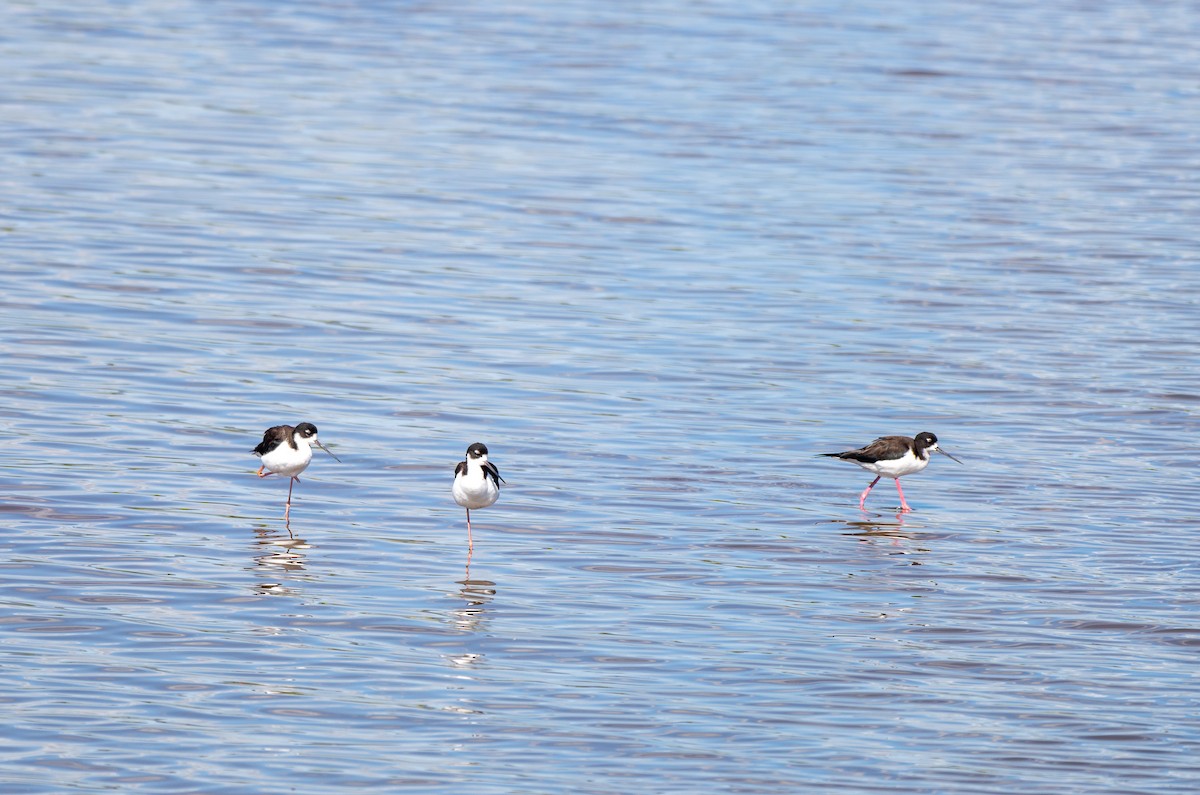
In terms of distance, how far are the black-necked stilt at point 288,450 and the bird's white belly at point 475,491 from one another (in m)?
1.34

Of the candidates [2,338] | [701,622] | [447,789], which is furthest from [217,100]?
[447,789]

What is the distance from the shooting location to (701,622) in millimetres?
12422

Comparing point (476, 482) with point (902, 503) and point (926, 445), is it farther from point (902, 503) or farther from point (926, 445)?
point (926, 445)

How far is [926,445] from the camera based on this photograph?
15.9 meters

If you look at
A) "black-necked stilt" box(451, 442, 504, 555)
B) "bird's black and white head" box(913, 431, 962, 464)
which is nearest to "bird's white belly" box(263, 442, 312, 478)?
"black-necked stilt" box(451, 442, 504, 555)

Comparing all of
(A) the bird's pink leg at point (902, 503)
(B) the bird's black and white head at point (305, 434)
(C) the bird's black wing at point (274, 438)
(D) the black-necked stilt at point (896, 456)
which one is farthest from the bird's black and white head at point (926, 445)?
(C) the bird's black wing at point (274, 438)

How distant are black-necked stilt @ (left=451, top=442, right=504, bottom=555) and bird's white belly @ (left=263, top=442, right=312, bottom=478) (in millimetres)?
1324

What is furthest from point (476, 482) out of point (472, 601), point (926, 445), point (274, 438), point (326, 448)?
point (926, 445)

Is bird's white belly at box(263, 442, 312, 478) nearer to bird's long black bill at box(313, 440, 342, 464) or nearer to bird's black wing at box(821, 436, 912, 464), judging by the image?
bird's long black bill at box(313, 440, 342, 464)

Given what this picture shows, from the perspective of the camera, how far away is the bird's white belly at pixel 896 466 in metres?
15.6

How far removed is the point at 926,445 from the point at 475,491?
14.7 ft

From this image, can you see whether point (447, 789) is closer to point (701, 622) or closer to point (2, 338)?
point (701, 622)

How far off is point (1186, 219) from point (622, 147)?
9.30 metres

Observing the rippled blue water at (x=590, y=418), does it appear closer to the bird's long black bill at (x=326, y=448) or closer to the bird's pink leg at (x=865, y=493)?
the bird's long black bill at (x=326, y=448)
